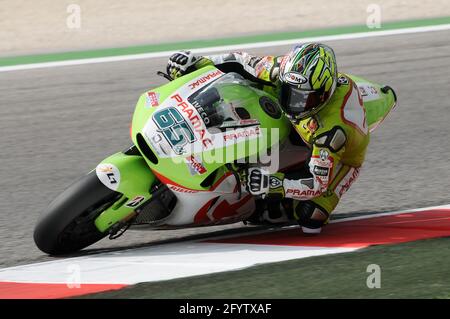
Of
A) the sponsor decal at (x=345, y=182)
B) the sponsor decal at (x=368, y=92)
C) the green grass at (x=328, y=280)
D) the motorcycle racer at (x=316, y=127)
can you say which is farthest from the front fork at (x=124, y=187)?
the sponsor decal at (x=368, y=92)

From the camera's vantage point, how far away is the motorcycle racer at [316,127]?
6.57 m

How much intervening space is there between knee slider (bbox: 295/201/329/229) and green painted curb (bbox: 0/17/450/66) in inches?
316

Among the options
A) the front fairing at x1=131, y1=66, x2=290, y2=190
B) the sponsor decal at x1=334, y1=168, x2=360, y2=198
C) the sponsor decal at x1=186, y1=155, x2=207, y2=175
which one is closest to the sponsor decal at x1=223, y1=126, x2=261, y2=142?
the front fairing at x1=131, y1=66, x2=290, y2=190

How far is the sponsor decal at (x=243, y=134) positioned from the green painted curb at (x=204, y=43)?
26.4 ft

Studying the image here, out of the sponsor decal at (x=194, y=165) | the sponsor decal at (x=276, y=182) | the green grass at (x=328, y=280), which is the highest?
the sponsor decal at (x=194, y=165)

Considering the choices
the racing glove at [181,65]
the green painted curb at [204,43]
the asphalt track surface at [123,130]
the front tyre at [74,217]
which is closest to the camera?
the front tyre at [74,217]

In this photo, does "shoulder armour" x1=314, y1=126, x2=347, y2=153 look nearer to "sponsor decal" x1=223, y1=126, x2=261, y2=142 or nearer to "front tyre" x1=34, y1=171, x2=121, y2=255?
"sponsor decal" x1=223, y1=126, x2=261, y2=142

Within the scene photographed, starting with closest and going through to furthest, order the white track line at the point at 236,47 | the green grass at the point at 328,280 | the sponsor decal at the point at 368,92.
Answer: the green grass at the point at 328,280 < the sponsor decal at the point at 368,92 < the white track line at the point at 236,47

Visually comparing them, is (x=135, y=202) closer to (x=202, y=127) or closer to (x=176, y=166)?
(x=176, y=166)

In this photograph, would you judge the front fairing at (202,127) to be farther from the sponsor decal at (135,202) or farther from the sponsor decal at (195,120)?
the sponsor decal at (135,202)

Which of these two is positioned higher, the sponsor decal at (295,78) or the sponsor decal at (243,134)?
the sponsor decal at (295,78)

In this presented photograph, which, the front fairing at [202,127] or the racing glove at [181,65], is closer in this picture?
the front fairing at [202,127]

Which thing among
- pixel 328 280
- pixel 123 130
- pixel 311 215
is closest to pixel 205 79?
pixel 311 215

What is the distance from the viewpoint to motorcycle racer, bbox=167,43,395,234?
259 inches
